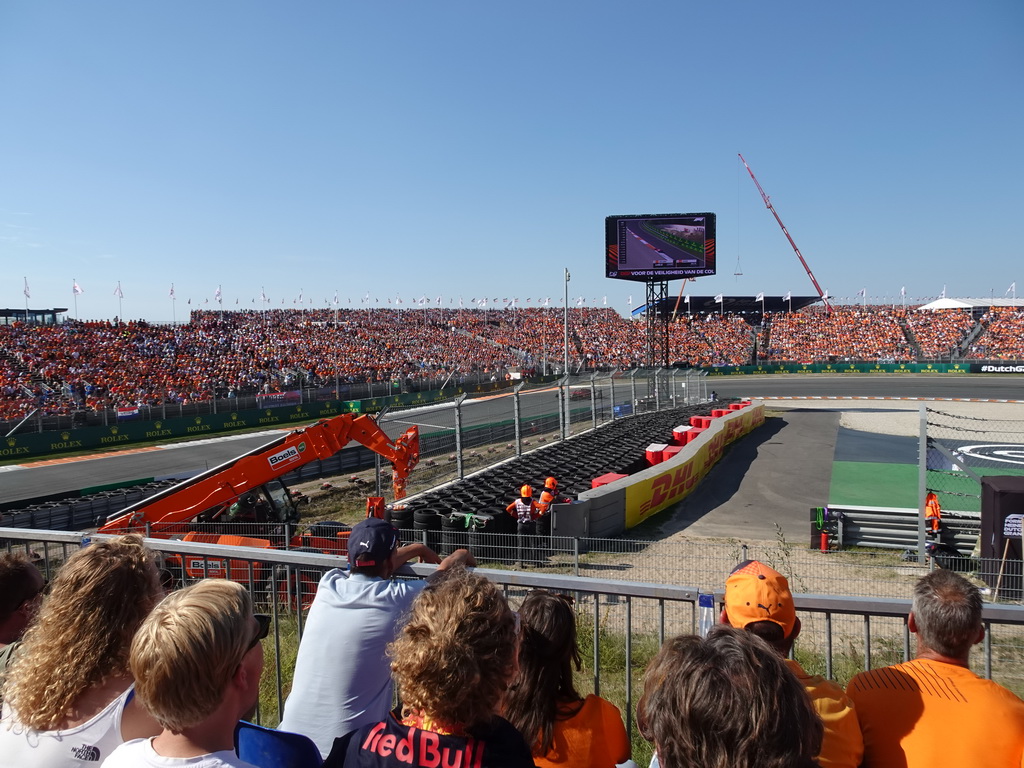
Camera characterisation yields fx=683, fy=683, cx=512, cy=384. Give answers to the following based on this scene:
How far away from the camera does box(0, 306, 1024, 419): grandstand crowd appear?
34.7 meters

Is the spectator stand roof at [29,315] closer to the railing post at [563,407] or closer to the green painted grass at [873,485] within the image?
the railing post at [563,407]

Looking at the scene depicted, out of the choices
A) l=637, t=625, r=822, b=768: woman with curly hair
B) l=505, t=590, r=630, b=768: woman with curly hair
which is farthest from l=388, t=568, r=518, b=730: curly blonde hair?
l=637, t=625, r=822, b=768: woman with curly hair

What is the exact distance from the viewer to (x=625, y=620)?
521 cm

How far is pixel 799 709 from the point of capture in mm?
1593

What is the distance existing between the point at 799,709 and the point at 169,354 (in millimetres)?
45011

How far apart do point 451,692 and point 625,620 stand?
3628 mm

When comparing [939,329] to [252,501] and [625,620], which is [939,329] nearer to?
[252,501]

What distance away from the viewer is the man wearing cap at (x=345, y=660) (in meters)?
2.77

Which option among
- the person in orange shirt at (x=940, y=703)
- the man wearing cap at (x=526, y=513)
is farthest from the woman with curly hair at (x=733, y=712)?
the man wearing cap at (x=526, y=513)

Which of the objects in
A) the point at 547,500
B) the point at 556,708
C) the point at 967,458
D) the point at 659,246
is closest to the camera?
the point at 556,708

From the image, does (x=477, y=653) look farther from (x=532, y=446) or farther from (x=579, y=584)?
(x=532, y=446)

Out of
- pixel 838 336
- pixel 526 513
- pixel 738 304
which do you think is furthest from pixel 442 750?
pixel 738 304

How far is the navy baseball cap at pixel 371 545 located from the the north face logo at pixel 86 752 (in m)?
1.14

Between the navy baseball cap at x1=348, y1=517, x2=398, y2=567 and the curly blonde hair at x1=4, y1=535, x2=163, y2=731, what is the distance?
0.81 meters
